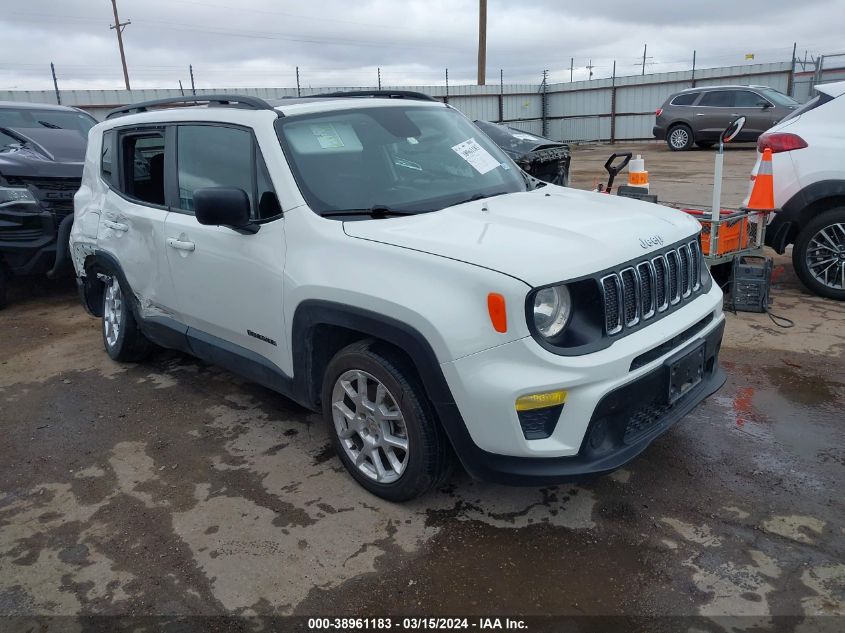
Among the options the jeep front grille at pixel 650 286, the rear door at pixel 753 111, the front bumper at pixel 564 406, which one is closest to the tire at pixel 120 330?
the front bumper at pixel 564 406

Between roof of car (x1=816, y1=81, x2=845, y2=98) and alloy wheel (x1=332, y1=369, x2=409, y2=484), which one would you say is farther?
roof of car (x1=816, y1=81, x2=845, y2=98)

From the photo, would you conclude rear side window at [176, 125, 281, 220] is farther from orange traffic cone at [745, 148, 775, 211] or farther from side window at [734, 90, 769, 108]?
side window at [734, 90, 769, 108]

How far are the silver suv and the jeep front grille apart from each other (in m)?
16.3

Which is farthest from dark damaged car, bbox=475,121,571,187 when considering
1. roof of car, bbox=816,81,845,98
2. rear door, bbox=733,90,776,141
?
rear door, bbox=733,90,776,141

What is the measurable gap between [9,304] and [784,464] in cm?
740

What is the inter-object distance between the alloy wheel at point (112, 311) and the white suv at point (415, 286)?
0.70m

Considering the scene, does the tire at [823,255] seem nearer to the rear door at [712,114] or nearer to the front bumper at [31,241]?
the front bumper at [31,241]

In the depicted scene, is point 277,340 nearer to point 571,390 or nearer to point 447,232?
point 447,232

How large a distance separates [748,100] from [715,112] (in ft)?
3.00

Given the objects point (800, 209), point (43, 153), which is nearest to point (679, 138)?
point (800, 209)

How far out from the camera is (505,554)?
9.27 ft

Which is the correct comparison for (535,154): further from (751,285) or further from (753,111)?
(753,111)

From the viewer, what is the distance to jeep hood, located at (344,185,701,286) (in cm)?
265

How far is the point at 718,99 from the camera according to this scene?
18609 mm
